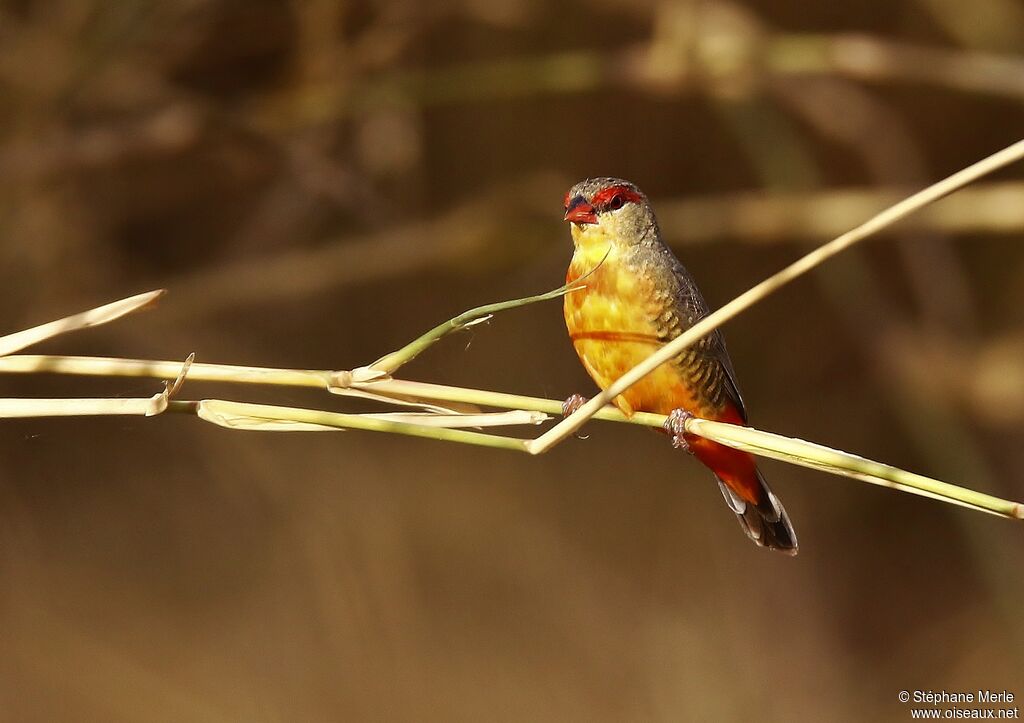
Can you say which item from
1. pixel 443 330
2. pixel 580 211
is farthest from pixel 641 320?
pixel 443 330

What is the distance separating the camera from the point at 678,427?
2061 millimetres

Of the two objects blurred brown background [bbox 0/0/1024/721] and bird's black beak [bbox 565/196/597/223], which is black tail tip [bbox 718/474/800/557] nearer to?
bird's black beak [bbox 565/196/597/223]

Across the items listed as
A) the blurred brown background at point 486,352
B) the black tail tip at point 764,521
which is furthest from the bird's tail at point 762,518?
the blurred brown background at point 486,352

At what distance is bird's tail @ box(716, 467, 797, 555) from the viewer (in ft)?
8.12

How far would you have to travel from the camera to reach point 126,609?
4.58 meters

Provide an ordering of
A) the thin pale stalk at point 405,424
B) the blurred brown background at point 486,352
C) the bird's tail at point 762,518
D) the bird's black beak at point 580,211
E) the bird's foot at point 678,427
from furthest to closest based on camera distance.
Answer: the blurred brown background at point 486,352 < the bird's tail at point 762,518 < the bird's black beak at point 580,211 < the bird's foot at point 678,427 < the thin pale stalk at point 405,424

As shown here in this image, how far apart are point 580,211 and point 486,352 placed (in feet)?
8.36

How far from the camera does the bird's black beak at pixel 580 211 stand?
85.6 inches

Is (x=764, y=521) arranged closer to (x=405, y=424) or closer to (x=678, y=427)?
(x=678, y=427)

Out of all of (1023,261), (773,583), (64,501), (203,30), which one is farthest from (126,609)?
(1023,261)

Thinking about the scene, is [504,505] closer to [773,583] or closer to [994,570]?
[773,583]

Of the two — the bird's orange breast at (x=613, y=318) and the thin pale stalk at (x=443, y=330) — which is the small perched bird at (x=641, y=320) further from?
the thin pale stalk at (x=443, y=330)

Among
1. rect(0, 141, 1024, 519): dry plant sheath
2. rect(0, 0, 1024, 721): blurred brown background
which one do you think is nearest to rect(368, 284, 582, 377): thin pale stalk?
rect(0, 141, 1024, 519): dry plant sheath

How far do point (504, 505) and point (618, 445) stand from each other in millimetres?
636
